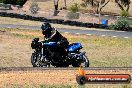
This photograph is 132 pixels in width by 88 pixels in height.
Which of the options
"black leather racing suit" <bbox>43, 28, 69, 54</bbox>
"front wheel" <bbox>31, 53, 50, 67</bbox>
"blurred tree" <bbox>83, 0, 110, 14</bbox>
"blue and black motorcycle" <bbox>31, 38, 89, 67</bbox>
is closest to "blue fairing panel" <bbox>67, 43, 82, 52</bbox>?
"blue and black motorcycle" <bbox>31, 38, 89, 67</bbox>

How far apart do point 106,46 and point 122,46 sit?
1235 millimetres

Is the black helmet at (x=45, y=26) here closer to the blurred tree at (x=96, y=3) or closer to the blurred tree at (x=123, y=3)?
the blurred tree at (x=96, y=3)

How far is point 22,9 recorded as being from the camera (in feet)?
242

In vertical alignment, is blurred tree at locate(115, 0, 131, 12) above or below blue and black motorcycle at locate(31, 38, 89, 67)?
below

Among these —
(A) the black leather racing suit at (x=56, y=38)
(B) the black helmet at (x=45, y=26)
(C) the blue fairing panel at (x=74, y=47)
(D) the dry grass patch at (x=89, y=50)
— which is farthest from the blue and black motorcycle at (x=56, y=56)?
(D) the dry grass patch at (x=89, y=50)

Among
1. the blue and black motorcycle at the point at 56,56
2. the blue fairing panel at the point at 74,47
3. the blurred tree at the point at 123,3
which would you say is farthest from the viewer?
the blurred tree at the point at 123,3

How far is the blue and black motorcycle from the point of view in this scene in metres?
18.6

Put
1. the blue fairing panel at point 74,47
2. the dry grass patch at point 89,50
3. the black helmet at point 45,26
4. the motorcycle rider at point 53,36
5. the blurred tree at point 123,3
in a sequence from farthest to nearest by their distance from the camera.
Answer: the blurred tree at point 123,3 < the dry grass patch at point 89,50 < the blue fairing panel at point 74,47 < the motorcycle rider at point 53,36 < the black helmet at point 45,26

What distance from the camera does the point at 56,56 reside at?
18.8 metres

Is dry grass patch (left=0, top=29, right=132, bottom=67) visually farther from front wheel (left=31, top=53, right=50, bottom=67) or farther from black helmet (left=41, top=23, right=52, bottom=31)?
black helmet (left=41, top=23, right=52, bottom=31)

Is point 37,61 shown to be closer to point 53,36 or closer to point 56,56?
point 56,56

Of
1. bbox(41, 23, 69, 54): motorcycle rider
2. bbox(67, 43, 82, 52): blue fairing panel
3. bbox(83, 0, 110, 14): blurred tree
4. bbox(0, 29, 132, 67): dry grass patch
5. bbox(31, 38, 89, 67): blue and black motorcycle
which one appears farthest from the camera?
bbox(83, 0, 110, 14): blurred tree

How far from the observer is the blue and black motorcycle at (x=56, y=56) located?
731 inches

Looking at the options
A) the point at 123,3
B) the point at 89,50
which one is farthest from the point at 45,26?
the point at 123,3
